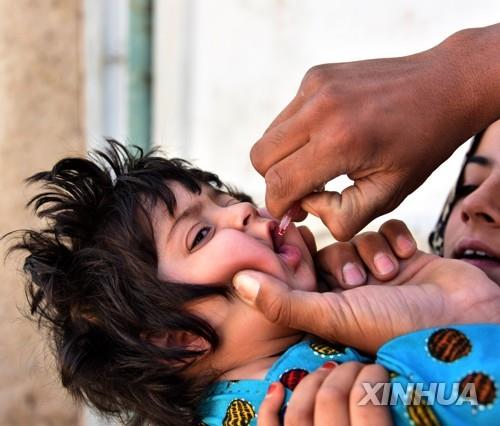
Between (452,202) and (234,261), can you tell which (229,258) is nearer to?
(234,261)

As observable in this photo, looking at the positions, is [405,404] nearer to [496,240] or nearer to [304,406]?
[304,406]

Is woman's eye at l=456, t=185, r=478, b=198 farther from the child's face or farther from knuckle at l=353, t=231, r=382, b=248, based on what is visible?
the child's face

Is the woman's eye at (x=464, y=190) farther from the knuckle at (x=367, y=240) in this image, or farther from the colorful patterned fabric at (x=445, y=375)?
the colorful patterned fabric at (x=445, y=375)

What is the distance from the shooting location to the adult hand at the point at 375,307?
1.22 metres

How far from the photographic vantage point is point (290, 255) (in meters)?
1.46

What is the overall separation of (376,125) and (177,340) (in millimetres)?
603

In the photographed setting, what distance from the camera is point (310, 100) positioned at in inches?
46.2

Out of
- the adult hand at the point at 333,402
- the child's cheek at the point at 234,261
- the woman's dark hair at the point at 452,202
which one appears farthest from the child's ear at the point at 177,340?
the woman's dark hair at the point at 452,202

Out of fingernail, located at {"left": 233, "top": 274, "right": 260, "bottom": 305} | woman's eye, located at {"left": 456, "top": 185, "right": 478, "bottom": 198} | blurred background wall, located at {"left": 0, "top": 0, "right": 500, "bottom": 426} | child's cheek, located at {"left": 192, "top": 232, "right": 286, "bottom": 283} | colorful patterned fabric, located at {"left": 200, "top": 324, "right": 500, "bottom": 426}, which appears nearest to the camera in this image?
colorful patterned fabric, located at {"left": 200, "top": 324, "right": 500, "bottom": 426}

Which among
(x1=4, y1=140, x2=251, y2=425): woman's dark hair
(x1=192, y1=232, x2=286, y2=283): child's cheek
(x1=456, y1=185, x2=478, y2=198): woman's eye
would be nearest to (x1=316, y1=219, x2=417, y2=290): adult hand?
(x1=192, y1=232, x2=286, y2=283): child's cheek

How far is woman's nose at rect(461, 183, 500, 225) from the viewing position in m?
1.62

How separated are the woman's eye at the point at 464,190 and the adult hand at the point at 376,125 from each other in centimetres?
60

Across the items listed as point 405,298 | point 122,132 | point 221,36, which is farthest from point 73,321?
point 221,36

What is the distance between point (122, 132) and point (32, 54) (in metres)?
0.58
